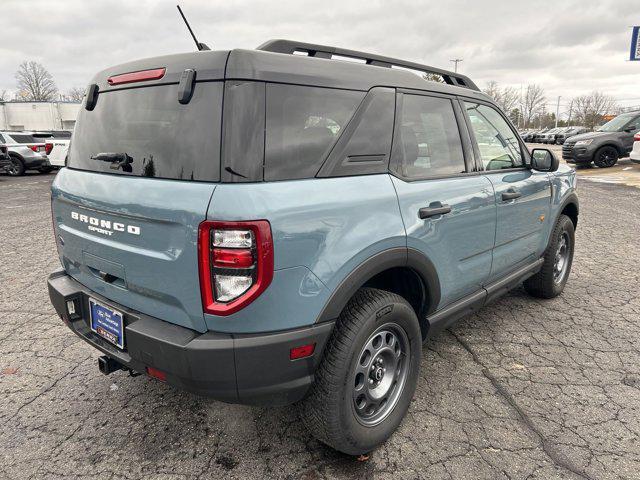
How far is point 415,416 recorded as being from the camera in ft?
8.58

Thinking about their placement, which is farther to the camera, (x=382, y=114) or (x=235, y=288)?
(x=382, y=114)

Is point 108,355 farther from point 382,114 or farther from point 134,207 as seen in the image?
point 382,114

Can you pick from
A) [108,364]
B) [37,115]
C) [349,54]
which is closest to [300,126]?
[349,54]

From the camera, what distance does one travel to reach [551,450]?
2.32 meters

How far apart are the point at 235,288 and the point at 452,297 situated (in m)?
1.58

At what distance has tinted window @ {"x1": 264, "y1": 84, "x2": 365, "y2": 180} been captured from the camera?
1823mm

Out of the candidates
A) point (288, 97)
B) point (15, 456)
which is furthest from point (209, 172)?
point (15, 456)

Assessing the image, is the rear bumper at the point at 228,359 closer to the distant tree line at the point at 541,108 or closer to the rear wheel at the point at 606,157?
the rear wheel at the point at 606,157

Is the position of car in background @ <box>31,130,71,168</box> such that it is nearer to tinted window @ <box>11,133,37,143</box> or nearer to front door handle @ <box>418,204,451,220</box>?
tinted window @ <box>11,133,37,143</box>

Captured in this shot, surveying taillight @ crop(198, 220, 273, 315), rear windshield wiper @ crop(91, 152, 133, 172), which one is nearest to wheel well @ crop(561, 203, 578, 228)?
taillight @ crop(198, 220, 273, 315)

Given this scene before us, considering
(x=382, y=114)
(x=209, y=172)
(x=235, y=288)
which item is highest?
(x=382, y=114)

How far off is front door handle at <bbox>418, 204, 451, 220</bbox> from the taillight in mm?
994

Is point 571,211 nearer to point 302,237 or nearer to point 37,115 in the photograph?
Result: point 302,237

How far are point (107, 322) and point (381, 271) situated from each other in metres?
1.37
